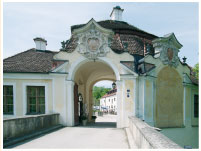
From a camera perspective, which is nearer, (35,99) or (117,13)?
(35,99)

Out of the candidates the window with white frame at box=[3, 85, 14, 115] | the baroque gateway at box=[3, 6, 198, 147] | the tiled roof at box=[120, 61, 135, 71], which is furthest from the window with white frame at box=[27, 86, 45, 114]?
the tiled roof at box=[120, 61, 135, 71]

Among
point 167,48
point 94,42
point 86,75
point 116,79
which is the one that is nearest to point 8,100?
Answer: point 86,75

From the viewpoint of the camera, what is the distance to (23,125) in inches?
272

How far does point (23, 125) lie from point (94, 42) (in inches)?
255

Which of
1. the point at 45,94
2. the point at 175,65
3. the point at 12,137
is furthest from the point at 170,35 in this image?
the point at 12,137

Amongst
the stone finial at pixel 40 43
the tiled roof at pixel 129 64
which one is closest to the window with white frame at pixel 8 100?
the stone finial at pixel 40 43

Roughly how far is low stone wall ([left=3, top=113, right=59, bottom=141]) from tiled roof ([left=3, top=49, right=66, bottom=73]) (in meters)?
3.83

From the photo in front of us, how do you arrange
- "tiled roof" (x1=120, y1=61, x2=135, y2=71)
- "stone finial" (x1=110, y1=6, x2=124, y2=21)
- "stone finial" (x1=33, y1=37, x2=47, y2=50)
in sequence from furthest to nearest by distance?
"stone finial" (x1=110, y1=6, x2=124, y2=21) → "stone finial" (x1=33, y1=37, x2=47, y2=50) → "tiled roof" (x1=120, y1=61, x2=135, y2=71)

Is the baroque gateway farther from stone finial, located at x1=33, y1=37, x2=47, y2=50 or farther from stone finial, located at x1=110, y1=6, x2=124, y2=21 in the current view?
stone finial, located at x1=110, y1=6, x2=124, y2=21

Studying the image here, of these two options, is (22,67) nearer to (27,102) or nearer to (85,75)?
(27,102)

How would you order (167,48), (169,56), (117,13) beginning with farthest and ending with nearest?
(117,13), (169,56), (167,48)

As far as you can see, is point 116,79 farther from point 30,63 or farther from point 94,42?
point 30,63

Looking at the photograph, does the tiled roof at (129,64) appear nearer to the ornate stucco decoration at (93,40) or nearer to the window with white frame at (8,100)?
the ornate stucco decoration at (93,40)

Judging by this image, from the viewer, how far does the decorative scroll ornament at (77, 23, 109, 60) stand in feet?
34.7
